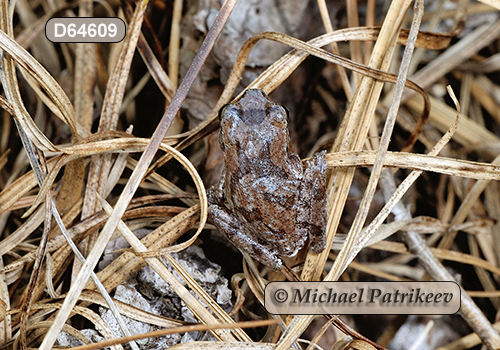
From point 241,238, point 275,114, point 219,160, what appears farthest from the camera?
point 219,160

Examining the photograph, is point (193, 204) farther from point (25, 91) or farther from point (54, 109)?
point (25, 91)

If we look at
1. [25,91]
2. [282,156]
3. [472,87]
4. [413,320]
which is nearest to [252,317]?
[282,156]

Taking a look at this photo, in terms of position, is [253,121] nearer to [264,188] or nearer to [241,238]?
[264,188]

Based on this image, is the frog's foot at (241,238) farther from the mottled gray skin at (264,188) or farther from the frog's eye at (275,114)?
the frog's eye at (275,114)

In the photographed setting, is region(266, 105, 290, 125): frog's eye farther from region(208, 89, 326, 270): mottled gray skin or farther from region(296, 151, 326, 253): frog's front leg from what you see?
region(296, 151, 326, 253): frog's front leg

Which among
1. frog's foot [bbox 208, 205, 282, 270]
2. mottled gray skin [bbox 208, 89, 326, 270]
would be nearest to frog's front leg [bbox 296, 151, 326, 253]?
mottled gray skin [bbox 208, 89, 326, 270]

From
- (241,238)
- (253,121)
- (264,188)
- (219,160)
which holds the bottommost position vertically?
(241,238)

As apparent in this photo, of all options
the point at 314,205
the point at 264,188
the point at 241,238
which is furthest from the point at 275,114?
the point at 241,238
